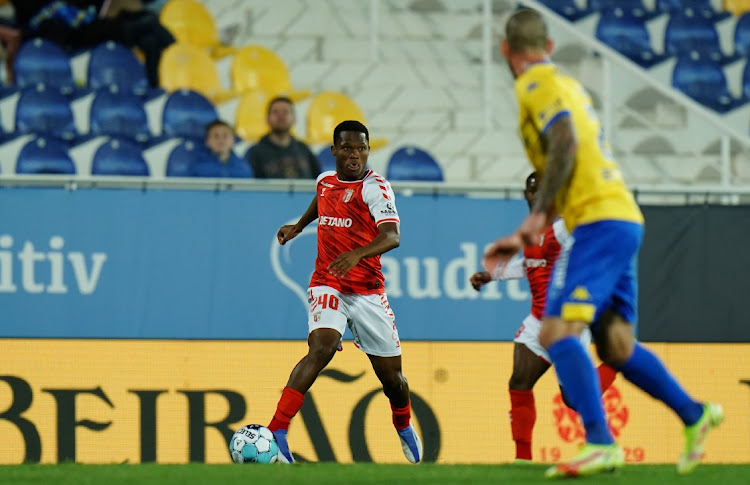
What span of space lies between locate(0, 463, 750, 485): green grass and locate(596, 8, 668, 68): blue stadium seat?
9927 millimetres

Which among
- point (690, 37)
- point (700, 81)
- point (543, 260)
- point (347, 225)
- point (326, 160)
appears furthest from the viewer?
point (690, 37)

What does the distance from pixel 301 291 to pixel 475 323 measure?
1.47 meters

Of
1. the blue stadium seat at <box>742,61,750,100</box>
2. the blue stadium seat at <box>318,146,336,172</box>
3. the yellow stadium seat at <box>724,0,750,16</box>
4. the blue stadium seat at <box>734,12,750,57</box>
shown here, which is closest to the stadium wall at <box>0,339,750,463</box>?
the blue stadium seat at <box>318,146,336,172</box>

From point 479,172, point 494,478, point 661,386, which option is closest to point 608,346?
point 661,386

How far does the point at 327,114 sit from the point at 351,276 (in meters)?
6.38

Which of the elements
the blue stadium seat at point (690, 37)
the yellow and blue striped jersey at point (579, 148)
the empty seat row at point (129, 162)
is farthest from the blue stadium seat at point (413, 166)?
the yellow and blue striped jersey at point (579, 148)

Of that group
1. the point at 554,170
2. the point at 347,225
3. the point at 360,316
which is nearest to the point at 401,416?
the point at 360,316

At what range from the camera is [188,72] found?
14312 mm

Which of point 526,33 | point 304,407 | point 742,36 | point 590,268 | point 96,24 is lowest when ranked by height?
point 304,407

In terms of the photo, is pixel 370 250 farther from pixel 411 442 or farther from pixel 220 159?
pixel 220 159

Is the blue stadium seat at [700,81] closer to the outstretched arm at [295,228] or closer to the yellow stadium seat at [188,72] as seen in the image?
the yellow stadium seat at [188,72]

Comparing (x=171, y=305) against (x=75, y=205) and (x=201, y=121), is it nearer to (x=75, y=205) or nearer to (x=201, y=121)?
(x=75, y=205)

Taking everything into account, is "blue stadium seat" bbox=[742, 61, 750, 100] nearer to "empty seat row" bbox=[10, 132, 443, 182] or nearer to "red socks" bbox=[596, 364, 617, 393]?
"empty seat row" bbox=[10, 132, 443, 182]

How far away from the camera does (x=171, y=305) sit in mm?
9719
